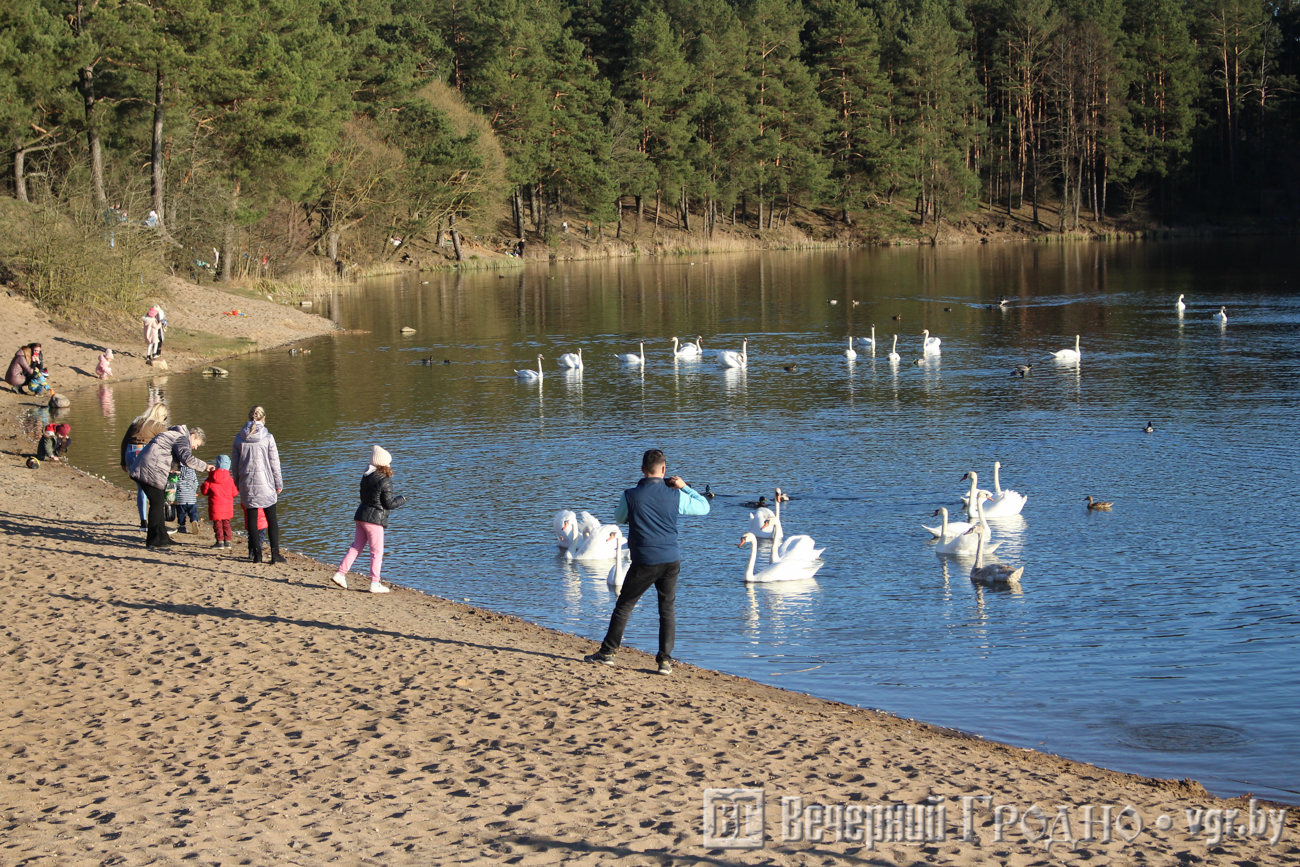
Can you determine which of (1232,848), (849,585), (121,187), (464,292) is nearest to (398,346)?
(121,187)

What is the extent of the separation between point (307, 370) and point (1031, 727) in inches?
1087

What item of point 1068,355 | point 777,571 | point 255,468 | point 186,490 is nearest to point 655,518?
point 777,571

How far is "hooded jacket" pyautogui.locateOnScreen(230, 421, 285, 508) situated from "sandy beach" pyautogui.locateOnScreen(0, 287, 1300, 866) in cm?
190

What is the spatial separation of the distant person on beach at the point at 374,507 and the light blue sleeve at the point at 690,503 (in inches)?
152

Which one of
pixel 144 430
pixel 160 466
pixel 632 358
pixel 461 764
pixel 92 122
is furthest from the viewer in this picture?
pixel 92 122

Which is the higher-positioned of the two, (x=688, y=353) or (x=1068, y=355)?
(x=688, y=353)

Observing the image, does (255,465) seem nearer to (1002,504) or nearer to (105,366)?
(1002,504)

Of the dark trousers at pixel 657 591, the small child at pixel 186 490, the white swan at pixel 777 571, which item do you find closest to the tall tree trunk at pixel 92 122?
the small child at pixel 186 490

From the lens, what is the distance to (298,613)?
39.4 ft

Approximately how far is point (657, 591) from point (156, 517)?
24.5ft

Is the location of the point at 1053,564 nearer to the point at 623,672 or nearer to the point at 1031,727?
the point at 1031,727

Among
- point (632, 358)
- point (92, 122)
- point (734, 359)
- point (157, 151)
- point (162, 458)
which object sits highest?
point (92, 122)

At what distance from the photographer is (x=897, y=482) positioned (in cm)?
2031
